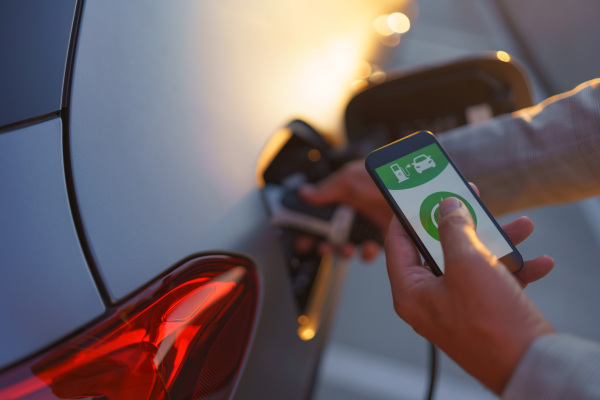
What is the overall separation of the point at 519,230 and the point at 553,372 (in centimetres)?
21

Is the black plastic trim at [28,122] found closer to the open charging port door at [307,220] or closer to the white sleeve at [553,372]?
the open charging port door at [307,220]

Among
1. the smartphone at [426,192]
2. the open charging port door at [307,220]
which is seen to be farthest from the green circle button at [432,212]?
the open charging port door at [307,220]

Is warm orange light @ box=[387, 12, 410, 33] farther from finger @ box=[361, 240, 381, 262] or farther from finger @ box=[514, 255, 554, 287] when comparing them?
finger @ box=[514, 255, 554, 287]

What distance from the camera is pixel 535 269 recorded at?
46 centimetres

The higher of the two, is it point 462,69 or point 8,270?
point 8,270

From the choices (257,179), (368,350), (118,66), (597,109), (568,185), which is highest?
(118,66)

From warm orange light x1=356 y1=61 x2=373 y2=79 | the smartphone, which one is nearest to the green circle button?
the smartphone

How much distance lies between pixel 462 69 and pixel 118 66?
2.50 ft

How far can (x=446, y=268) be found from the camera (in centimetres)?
35

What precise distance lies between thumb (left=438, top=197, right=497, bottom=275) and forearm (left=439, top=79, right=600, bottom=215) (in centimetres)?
36

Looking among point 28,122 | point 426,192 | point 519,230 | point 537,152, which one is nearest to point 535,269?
point 519,230

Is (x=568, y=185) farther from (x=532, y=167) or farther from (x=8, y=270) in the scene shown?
(x=8, y=270)

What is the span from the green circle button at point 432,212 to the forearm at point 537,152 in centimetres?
30

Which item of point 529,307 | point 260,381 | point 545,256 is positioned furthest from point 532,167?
point 260,381
